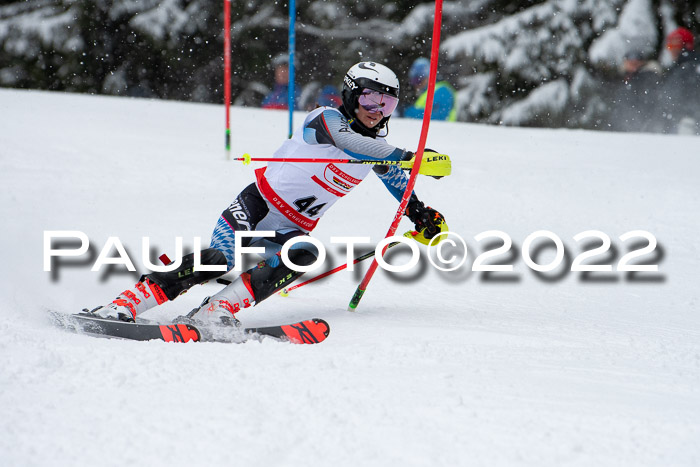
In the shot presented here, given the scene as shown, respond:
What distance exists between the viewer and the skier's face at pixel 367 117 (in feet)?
11.6

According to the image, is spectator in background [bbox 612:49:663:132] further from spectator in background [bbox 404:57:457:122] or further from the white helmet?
the white helmet

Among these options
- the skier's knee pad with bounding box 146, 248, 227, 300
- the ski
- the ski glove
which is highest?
the ski glove

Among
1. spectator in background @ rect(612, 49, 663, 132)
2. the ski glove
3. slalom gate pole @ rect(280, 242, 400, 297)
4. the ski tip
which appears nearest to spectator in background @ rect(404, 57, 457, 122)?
spectator in background @ rect(612, 49, 663, 132)

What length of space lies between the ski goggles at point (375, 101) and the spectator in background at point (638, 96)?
7027 millimetres

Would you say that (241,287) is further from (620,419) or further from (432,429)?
(620,419)

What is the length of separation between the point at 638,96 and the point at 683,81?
90 centimetres

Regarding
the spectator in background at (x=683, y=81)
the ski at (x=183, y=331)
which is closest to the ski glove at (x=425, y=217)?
the ski at (x=183, y=331)

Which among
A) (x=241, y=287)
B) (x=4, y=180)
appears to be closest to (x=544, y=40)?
(x=4, y=180)

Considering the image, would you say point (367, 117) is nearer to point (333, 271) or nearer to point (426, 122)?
point (426, 122)

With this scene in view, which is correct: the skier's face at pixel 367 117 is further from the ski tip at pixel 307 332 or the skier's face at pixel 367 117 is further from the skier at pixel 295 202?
the ski tip at pixel 307 332

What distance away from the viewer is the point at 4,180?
6.30 m

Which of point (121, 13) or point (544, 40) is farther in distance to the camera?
point (121, 13)

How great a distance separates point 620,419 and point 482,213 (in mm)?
4427

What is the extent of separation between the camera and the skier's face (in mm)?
3533
